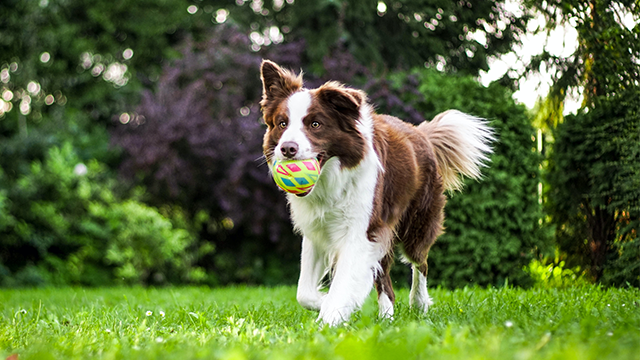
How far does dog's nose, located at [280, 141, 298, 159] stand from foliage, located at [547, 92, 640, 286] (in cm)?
323

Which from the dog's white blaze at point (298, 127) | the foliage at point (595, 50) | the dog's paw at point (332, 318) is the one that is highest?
the foliage at point (595, 50)

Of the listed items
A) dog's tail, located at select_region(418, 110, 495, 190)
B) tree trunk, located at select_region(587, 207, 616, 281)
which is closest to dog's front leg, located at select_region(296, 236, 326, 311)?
dog's tail, located at select_region(418, 110, 495, 190)

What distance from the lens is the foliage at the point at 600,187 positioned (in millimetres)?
5121

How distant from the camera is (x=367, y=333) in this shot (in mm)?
2664

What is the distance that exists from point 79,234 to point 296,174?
8269 millimetres

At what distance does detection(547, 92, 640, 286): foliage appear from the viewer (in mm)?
5121

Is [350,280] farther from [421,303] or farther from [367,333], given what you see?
[421,303]

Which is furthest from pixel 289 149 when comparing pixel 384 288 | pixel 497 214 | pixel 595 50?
pixel 497 214

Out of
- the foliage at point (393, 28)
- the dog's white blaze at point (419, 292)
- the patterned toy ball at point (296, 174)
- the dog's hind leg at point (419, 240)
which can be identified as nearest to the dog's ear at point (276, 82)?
the patterned toy ball at point (296, 174)

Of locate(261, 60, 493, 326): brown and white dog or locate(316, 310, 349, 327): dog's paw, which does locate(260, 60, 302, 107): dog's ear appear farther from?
locate(316, 310, 349, 327): dog's paw

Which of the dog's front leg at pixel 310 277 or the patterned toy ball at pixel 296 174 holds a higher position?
the patterned toy ball at pixel 296 174

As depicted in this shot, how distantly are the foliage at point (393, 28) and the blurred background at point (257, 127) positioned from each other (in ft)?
0.10

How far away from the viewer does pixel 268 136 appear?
3.86m

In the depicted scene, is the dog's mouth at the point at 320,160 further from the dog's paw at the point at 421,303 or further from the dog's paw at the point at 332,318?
the dog's paw at the point at 421,303
